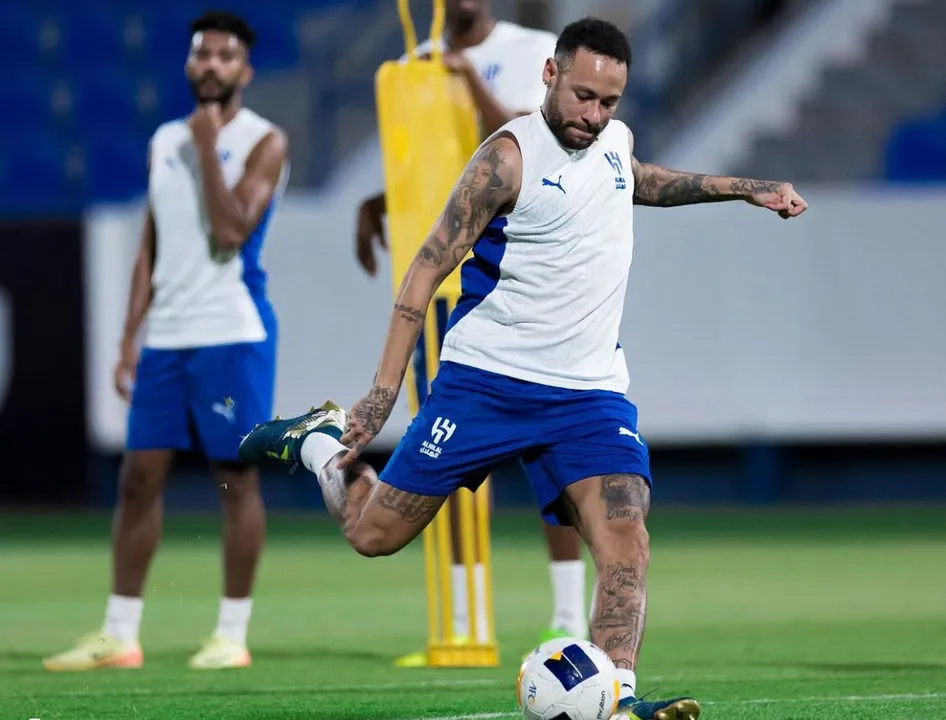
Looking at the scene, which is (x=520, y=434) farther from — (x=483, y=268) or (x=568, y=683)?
(x=568, y=683)

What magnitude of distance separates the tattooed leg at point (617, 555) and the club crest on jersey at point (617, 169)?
0.84 metres

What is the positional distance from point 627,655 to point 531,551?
6.68 metres

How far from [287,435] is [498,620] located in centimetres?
267

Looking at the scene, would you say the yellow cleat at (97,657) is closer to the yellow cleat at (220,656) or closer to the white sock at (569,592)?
the yellow cleat at (220,656)

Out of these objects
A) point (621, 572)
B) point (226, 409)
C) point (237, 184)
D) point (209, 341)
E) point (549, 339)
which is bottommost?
point (621, 572)

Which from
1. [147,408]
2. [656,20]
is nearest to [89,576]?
[147,408]

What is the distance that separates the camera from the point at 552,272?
5371 millimetres

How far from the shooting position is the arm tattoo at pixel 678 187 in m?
5.65

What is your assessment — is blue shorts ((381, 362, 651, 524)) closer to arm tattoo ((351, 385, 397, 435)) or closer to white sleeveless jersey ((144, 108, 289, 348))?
arm tattoo ((351, 385, 397, 435))

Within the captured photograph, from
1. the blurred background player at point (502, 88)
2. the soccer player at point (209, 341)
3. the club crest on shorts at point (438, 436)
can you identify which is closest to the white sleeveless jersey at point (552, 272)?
the club crest on shorts at point (438, 436)

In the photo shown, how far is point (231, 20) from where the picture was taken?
7.36 meters

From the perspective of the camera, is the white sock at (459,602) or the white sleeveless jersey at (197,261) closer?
the white sock at (459,602)

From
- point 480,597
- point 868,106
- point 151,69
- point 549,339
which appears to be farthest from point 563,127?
point 151,69

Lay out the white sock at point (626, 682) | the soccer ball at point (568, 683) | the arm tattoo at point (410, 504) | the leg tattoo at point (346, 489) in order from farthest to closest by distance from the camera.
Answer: the leg tattoo at point (346, 489)
the arm tattoo at point (410, 504)
the white sock at point (626, 682)
the soccer ball at point (568, 683)
